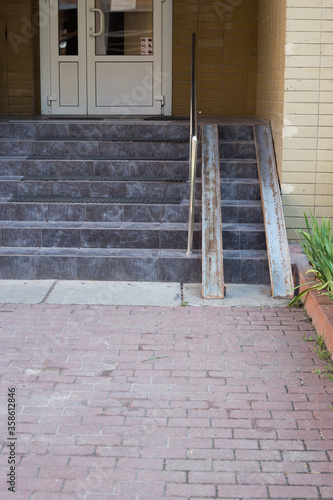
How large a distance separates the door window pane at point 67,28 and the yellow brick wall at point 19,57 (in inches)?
12.6

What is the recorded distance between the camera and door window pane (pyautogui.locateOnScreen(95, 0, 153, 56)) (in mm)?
8258

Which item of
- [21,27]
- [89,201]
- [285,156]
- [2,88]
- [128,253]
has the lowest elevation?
[128,253]

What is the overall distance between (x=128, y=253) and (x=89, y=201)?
0.79 m

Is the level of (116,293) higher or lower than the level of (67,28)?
lower

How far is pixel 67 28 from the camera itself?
8.38m

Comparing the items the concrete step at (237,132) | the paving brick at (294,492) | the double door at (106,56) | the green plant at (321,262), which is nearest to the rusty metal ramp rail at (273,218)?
the concrete step at (237,132)

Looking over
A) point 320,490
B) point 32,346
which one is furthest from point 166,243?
point 320,490

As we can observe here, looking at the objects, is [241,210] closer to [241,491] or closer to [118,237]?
[118,237]

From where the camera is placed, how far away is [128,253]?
5520 millimetres

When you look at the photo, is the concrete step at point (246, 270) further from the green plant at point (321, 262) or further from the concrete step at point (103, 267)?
the green plant at point (321, 262)

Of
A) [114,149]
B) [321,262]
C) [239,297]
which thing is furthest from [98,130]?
[321,262]

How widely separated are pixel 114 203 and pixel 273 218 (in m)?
1.43

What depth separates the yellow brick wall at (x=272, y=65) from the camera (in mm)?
6027

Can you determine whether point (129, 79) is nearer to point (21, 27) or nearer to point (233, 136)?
point (21, 27)
